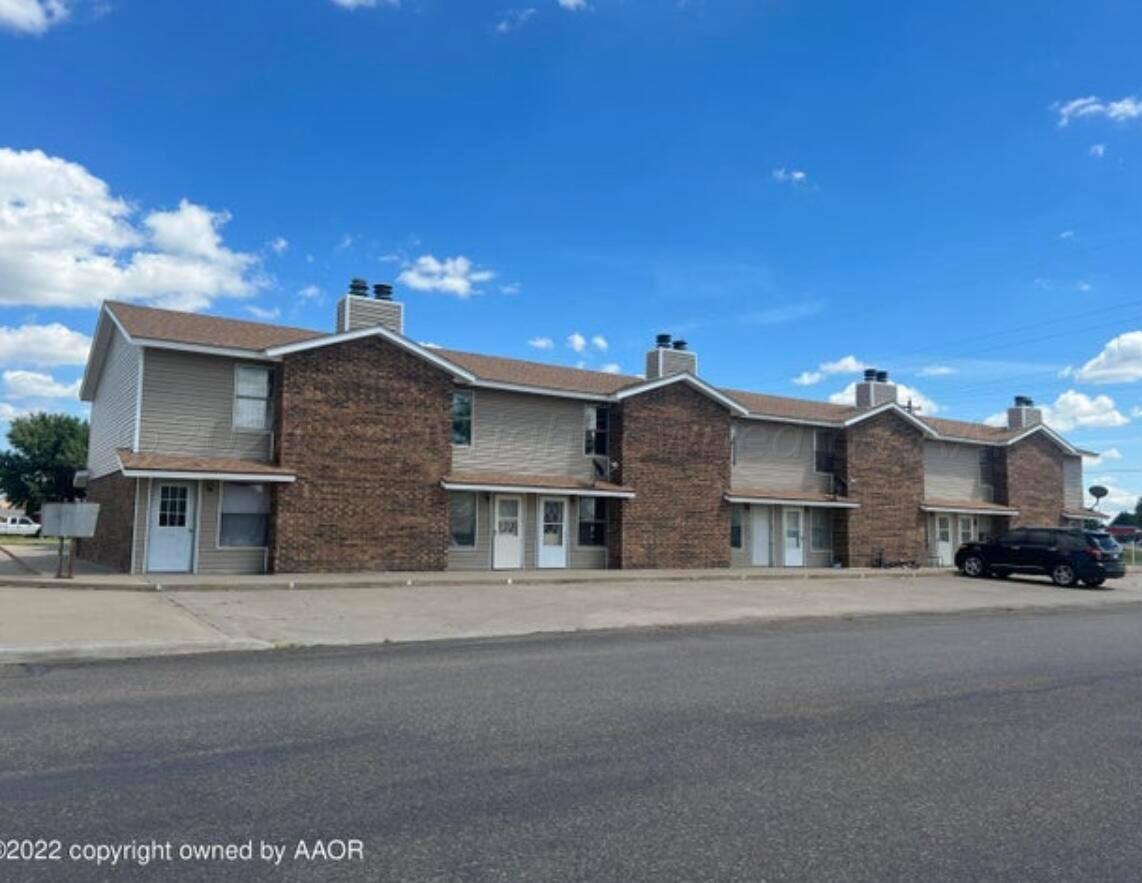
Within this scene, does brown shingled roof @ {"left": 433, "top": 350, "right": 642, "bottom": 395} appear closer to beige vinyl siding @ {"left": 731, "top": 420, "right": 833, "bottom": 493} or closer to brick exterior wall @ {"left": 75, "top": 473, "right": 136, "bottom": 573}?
beige vinyl siding @ {"left": 731, "top": 420, "right": 833, "bottom": 493}

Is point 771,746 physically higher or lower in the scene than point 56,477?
lower

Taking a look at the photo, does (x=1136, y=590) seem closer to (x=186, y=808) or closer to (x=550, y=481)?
(x=550, y=481)

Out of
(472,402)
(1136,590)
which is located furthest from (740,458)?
(1136,590)

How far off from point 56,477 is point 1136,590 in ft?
168

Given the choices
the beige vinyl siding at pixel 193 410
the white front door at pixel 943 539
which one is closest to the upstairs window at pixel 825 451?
the white front door at pixel 943 539

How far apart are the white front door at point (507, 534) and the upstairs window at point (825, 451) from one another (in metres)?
12.1

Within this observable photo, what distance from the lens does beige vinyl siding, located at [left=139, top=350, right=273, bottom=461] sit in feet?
65.2

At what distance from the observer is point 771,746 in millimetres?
6180

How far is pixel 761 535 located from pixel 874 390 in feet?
26.8

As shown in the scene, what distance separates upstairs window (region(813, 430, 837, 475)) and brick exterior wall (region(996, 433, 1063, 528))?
945 centimetres

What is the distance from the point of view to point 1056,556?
2602cm

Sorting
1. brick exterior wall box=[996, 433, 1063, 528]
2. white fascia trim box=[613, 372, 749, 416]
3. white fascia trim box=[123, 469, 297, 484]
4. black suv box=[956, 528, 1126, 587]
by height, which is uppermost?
white fascia trim box=[613, 372, 749, 416]

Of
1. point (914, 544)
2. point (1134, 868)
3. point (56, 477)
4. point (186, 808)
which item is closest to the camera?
point (1134, 868)

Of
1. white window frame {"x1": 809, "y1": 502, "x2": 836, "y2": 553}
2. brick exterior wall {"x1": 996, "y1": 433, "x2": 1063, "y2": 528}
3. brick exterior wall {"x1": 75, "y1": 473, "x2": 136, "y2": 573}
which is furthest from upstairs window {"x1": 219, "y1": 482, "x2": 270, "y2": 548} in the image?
brick exterior wall {"x1": 996, "y1": 433, "x2": 1063, "y2": 528}
